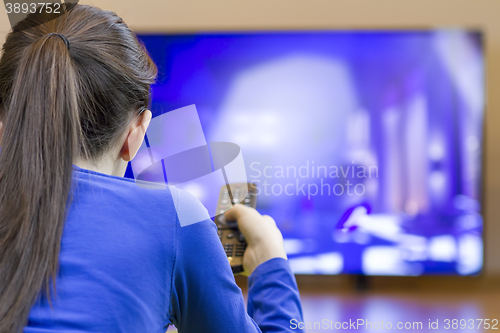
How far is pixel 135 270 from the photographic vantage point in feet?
1.35

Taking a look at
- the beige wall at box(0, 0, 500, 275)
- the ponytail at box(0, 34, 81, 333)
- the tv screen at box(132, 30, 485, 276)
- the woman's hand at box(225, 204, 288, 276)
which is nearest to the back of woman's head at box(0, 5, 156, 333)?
the ponytail at box(0, 34, 81, 333)

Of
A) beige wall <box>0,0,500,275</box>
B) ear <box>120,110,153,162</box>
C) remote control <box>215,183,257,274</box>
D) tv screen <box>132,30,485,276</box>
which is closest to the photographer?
ear <box>120,110,153,162</box>

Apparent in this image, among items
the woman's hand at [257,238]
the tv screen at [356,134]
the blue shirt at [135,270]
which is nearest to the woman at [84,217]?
the blue shirt at [135,270]

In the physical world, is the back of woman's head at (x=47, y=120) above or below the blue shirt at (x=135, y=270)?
above

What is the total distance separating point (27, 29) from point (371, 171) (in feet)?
3.46

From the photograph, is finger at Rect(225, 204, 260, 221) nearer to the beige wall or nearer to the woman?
the woman

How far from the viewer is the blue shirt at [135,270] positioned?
39 centimetres

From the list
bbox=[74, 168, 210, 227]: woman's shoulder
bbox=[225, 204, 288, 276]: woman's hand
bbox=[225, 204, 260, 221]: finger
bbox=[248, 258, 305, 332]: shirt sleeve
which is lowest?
bbox=[248, 258, 305, 332]: shirt sleeve

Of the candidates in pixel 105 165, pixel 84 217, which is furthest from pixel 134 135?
pixel 84 217

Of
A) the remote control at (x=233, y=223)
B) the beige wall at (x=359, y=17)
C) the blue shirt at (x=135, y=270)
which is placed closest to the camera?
the blue shirt at (x=135, y=270)

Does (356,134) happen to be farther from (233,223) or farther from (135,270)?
(135,270)

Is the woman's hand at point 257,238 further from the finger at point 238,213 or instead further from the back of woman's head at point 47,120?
the back of woman's head at point 47,120

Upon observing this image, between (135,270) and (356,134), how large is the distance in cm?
100

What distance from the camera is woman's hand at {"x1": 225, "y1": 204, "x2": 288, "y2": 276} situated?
62 centimetres
